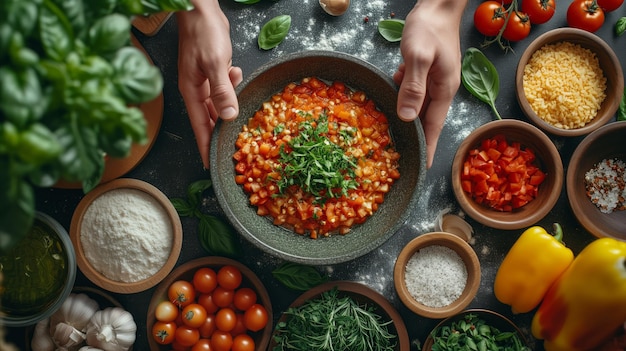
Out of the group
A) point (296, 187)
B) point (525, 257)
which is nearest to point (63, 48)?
point (296, 187)

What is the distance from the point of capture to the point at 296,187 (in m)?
1.98

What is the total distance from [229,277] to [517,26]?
1479 mm

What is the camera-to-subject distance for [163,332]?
2.05 metres

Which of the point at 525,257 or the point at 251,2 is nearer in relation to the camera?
the point at 525,257

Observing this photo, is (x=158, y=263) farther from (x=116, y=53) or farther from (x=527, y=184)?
(x=527, y=184)

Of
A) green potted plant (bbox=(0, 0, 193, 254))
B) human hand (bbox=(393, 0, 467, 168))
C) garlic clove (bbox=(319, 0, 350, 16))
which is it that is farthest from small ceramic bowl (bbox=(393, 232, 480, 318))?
green potted plant (bbox=(0, 0, 193, 254))

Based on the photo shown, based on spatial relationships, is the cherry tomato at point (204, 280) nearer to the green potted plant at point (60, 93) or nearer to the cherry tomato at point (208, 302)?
the cherry tomato at point (208, 302)

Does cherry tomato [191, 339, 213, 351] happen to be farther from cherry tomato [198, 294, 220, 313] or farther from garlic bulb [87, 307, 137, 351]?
garlic bulb [87, 307, 137, 351]

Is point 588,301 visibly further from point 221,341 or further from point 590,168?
point 221,341

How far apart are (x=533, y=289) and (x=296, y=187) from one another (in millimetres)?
967

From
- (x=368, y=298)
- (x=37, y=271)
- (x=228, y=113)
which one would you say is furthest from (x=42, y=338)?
(x=368, y=298)

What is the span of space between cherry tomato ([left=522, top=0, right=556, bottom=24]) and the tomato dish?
0.77 meters

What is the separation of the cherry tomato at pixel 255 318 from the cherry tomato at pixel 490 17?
55.0 inches

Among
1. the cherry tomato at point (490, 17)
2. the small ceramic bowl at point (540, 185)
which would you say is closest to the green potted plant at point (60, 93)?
the small ceramic bowl at point (540, 185)
